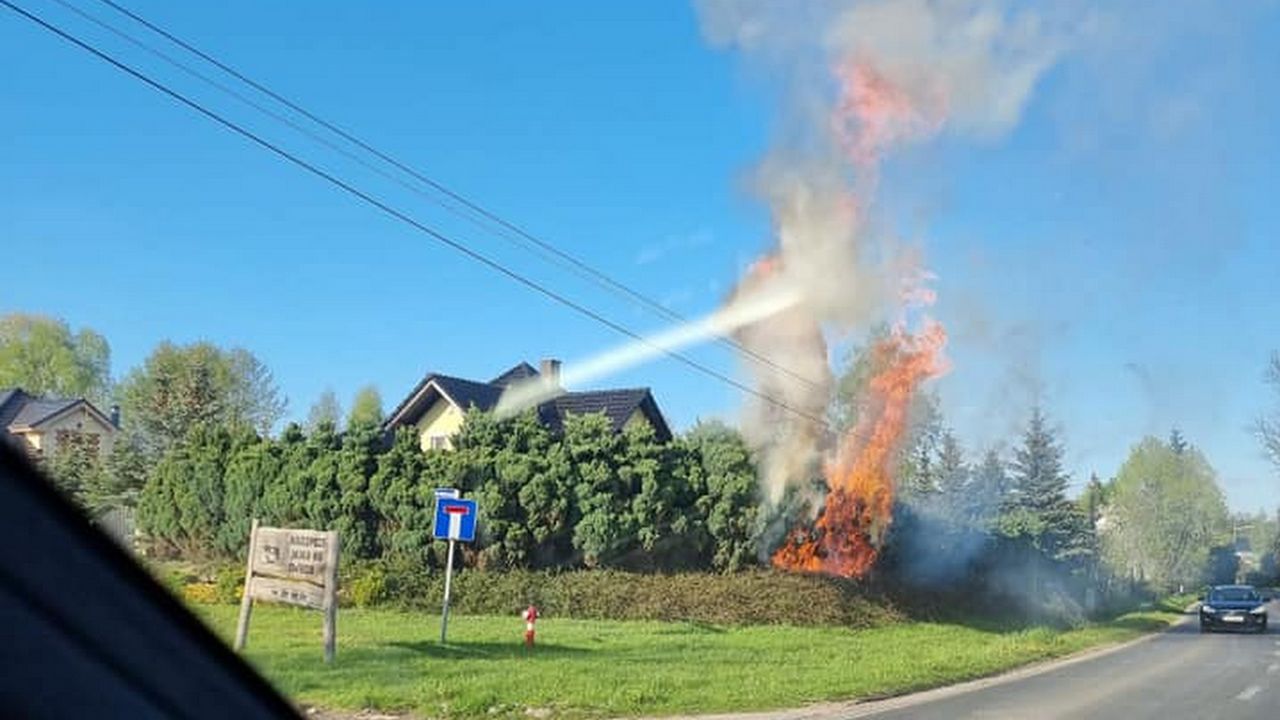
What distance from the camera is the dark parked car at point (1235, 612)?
108 feet

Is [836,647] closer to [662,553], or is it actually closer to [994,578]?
[662,553]

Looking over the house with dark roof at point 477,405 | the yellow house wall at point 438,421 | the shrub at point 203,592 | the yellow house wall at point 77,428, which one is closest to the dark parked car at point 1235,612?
the house with dark roof at point 477,405

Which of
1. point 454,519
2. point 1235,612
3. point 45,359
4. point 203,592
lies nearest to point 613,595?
point 454,519

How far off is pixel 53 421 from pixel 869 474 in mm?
30996

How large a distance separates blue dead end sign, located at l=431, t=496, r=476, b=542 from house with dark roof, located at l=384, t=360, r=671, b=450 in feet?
61.2

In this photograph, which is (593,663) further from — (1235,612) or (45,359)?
(45,359)

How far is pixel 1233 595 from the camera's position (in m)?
34.2

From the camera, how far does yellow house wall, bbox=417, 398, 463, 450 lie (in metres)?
39.0

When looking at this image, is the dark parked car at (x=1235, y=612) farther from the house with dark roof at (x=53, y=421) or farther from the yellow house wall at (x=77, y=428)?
the yellow house wall at (x=77, y=428)

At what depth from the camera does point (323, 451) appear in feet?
94.1

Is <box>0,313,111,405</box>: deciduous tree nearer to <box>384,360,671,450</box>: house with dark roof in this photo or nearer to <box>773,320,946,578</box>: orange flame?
<box>384,360,671,450</box>: house with dark roof

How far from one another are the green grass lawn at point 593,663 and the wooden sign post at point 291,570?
0.70m

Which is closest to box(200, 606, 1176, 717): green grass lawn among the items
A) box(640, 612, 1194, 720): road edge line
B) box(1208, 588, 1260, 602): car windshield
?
box(640, 612, 1194, 720): road edge line

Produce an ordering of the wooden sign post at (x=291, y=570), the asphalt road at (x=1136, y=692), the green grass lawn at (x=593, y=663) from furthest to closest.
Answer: the wooden sign post at (x=291, y=570) → the asphalt road at (x=1136, y=692) → the green grass lawn at (x=593, y=663)
